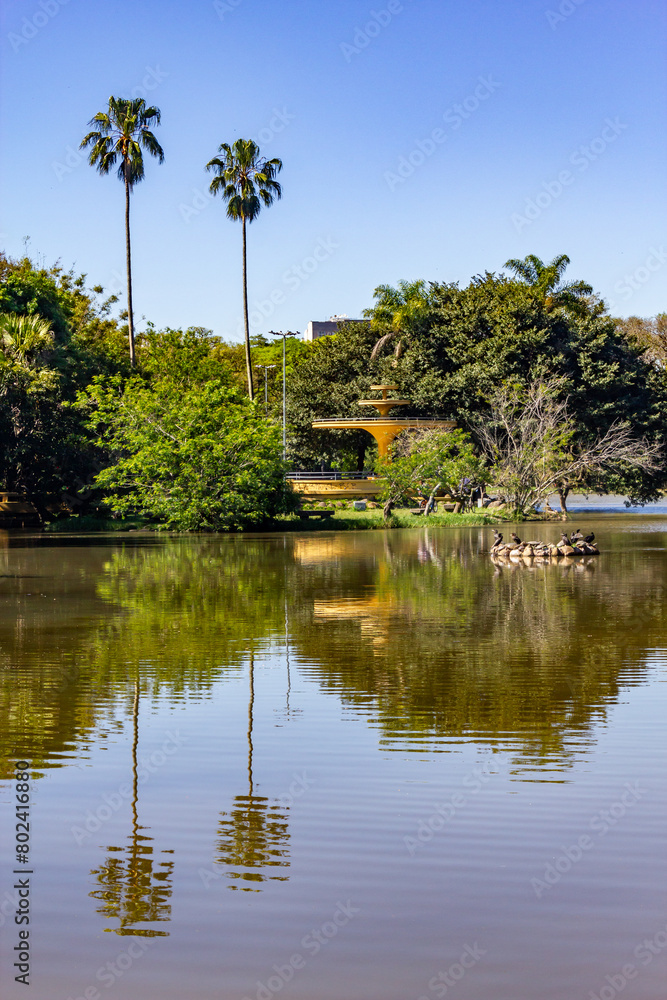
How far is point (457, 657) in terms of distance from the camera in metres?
13.5

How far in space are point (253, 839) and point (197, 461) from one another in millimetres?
35437

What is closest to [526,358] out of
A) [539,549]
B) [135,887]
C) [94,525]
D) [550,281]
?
[550,281]

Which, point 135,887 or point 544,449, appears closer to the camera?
point 135,887

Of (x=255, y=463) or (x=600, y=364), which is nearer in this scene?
(x=255, y=463)

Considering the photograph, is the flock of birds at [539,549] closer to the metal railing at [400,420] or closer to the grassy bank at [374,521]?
the grassy bank at [374,521]

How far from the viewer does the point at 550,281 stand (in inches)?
2441

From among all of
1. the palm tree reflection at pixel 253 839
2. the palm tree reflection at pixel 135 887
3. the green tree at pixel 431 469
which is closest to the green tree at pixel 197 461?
the green tree at pixel 431 469

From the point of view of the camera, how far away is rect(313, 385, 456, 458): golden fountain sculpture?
57812mm

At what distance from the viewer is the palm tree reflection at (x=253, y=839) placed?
6.18 meters

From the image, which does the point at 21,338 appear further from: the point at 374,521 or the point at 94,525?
the point at 374,521

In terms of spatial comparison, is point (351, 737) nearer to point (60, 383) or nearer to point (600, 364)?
point (60, 383)

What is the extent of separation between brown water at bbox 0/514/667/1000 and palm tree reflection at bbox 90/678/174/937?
0.06 ft

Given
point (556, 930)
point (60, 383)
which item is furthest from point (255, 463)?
point (556, 930)

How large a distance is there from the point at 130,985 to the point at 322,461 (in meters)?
65.4
